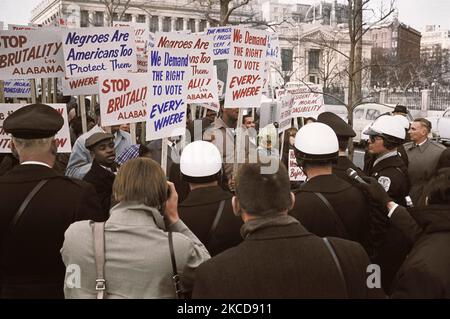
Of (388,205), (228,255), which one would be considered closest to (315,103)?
(388,205)

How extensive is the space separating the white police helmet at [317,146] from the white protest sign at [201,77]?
140 inches

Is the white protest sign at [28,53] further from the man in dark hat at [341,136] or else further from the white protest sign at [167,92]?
the man in dark hat at [341,136]

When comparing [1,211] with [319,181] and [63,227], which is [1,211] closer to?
[63,227]

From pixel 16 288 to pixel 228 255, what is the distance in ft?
4.73

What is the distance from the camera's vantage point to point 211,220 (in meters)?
3.29

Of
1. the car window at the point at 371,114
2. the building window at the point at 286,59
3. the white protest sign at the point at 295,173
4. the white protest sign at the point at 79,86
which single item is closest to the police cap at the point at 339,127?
the white protest sign at the point at 295,173

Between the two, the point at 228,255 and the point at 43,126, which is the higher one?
the point at 43,126

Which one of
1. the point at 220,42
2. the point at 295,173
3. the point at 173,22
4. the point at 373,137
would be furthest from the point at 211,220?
the point at 173,22

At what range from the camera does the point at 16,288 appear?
2.92 metres

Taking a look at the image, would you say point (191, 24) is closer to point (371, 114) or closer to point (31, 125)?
point (371, 114)

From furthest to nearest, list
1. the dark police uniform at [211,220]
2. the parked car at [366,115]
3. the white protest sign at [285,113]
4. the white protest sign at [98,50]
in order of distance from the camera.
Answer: the parked car at [366,115], the white protest sign at [285,113], the white protest sign at [98,50], the dark police uniform at [211,220]

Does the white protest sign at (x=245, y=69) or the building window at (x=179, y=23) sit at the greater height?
the building window at (x=179, y=23)

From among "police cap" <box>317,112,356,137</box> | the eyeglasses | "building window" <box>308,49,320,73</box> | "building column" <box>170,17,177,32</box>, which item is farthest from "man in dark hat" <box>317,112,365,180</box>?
"building column" <box>170,17,177,32</box>

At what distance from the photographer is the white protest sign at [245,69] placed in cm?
656
